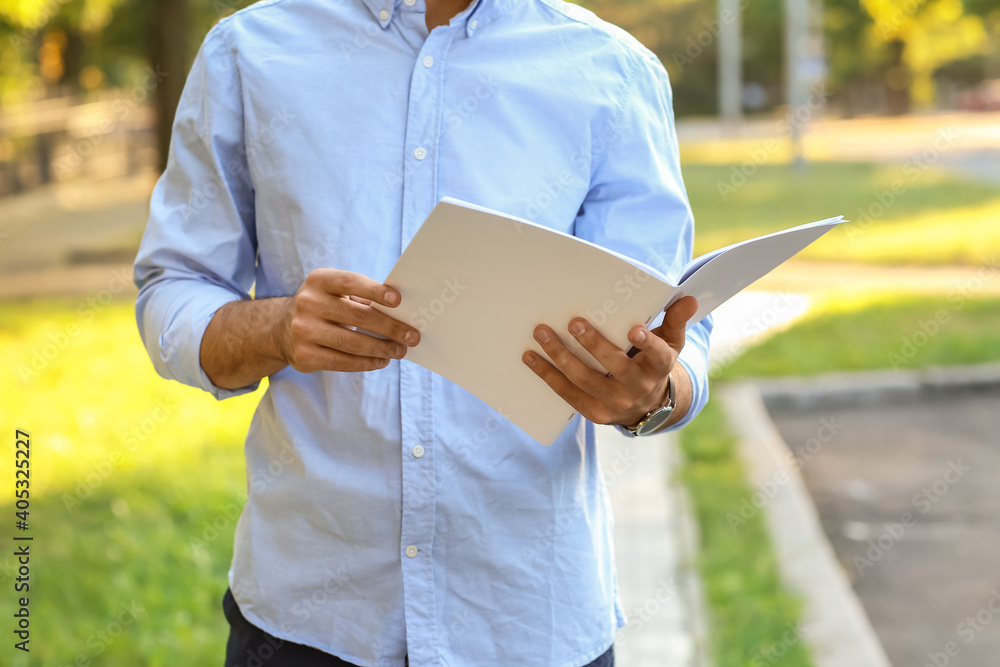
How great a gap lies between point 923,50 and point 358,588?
41786 mm

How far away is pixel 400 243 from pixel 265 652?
0.67 meters

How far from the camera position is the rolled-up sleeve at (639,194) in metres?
1.52

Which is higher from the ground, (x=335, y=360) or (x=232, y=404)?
(x=335, y=360)

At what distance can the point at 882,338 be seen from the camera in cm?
740

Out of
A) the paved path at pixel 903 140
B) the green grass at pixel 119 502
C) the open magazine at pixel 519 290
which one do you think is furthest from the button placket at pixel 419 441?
the paved path at pixel 903 140

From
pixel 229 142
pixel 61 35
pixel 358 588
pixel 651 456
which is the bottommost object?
pixel 61 35

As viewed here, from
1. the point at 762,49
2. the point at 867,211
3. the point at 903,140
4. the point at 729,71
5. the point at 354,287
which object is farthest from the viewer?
the point at 762,49

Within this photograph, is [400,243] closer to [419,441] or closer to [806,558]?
[419,441]

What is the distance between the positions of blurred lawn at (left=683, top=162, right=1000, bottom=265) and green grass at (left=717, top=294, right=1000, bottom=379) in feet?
6.81

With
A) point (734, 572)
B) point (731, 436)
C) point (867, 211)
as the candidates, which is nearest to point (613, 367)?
point (734, 572)

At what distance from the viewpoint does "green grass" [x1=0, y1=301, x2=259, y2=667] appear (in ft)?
10.9

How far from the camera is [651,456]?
5.44 meters

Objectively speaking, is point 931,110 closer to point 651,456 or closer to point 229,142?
point 651,456

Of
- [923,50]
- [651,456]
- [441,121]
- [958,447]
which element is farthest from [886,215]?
[923,50]
